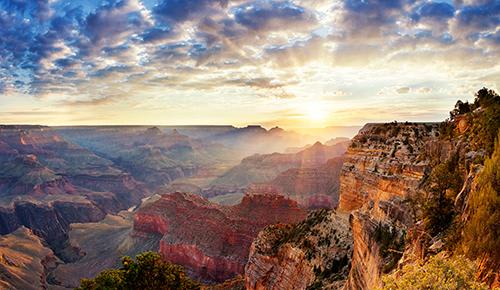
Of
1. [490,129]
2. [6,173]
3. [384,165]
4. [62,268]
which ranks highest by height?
[490,129]

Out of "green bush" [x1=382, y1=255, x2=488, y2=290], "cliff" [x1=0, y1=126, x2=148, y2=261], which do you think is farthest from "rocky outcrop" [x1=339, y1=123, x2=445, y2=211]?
"cliff" [x1=0, y1=126, x2=148, y2=261]

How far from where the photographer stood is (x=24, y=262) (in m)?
87.4

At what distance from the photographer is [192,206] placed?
284 feet

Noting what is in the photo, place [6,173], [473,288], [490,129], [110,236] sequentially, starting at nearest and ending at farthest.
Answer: [473,288] → [490,129] → [110,236] → [6,173]

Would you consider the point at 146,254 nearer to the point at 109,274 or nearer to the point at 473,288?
the point at 109,274

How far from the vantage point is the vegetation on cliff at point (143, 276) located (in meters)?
25.4

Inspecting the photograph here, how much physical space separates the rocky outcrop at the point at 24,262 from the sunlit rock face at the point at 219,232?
26.5 m

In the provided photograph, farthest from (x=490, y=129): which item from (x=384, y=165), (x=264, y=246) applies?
(x=264, y=246)

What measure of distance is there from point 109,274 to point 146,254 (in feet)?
11.2

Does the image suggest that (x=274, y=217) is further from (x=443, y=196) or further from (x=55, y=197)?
(x=55, y=197)

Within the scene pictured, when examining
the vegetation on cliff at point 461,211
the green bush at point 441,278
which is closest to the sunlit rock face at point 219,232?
the vegetation on cliff at point 461,211

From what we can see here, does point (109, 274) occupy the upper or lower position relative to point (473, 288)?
lower

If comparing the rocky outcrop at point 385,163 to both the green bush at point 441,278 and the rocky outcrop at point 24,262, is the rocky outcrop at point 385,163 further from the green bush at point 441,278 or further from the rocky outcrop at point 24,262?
the rocky outcrop at point 24,262

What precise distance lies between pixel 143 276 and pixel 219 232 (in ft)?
163
